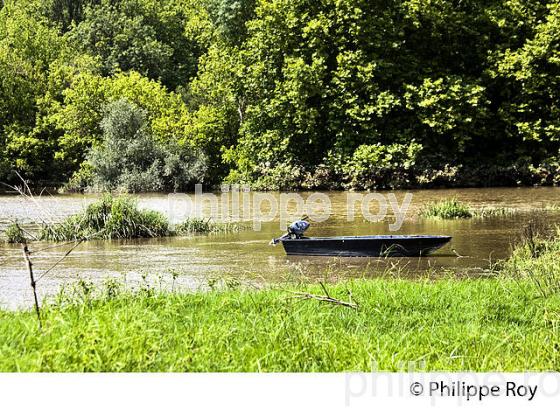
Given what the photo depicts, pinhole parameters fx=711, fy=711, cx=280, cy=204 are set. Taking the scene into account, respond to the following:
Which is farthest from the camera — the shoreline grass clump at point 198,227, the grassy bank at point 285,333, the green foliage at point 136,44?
the green foliage at point 136,44

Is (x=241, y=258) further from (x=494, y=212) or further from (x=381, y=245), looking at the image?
(x=494, y=212)

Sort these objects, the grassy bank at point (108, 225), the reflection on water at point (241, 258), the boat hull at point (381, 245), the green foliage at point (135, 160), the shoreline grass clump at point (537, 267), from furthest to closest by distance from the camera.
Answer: the green foliage at point (135, 160) < the grassy bank at point (108, 225) < the boat hull at point (381, 245) < the reflection on water at point (241, 258) < the shoreline grass clump at point (537, 267)

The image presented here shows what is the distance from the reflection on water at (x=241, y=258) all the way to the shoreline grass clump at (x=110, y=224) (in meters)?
0.43

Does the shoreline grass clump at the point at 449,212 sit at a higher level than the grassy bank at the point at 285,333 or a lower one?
higher

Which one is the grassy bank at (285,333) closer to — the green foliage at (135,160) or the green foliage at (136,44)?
the green foliage at (135,160)

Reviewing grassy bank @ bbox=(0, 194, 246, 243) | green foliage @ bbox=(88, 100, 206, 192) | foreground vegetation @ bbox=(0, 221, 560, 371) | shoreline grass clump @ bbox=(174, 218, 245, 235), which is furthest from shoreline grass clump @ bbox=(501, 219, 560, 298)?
green foliage @ bbox=(88, 100, 206, 192)

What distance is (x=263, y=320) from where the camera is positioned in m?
6.18

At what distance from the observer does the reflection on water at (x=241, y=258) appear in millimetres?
10695

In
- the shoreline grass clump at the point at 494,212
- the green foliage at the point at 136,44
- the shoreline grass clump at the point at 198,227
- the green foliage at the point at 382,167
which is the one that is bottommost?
the shoreline grass clump at the point at 198,227

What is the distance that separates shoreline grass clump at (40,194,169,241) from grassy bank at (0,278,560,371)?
8397 mm

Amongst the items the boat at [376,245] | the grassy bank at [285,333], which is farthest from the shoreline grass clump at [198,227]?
the grassy bank at [285,333]

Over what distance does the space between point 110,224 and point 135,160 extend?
17549 millimetres

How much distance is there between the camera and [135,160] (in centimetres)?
3262

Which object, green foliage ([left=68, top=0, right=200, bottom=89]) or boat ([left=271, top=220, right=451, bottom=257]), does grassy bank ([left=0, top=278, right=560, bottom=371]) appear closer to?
boat ([left=271, top=220, right=451, bottom=257])
